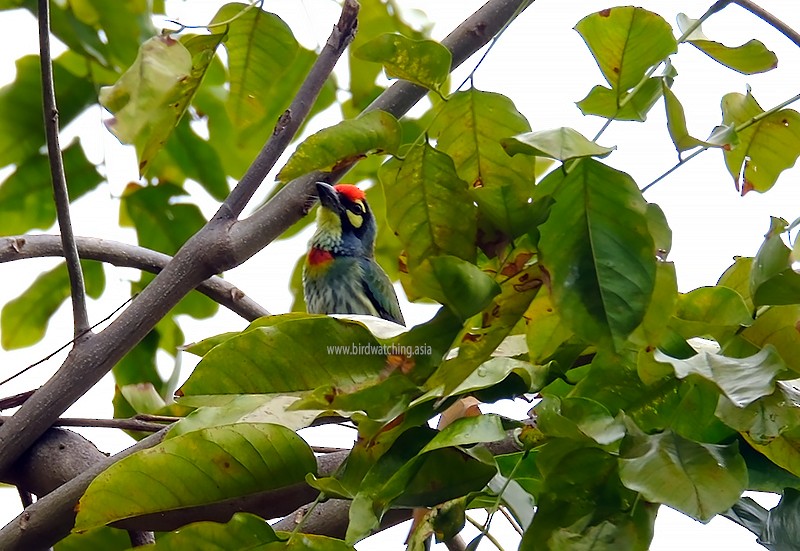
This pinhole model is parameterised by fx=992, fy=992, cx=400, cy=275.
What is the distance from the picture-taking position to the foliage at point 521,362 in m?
0.86

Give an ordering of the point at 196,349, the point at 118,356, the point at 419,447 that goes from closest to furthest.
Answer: the point at 419,447 → the point at 196,349 → the point at 118,356

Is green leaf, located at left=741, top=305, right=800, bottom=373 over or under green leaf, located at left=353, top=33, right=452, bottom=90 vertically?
under

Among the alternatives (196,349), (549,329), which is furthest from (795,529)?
(196,349)

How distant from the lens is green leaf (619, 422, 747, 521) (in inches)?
31.9

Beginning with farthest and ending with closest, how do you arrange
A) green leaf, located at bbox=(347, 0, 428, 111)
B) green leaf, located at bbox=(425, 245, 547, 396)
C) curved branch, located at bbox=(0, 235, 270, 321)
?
green leaf, located at bbox=(347, 0, 428, 111), curved branch, located at bbox=(0, 235, 270, 321), green leaf, located at bbox=(425, 245, 547, 396)

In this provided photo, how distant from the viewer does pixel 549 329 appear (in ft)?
3.16

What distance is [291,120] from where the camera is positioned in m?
1.65

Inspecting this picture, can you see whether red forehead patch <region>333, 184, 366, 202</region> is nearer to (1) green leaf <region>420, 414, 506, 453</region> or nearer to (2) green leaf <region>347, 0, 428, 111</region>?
(2) green leaf <region>347, 0, 428, 111</region>

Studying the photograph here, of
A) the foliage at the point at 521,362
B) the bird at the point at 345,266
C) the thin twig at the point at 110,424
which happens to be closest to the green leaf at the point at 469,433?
the foliage at the point at 521,362

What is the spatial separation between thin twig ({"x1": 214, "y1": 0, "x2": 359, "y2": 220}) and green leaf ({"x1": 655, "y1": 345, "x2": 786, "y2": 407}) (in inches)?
35.4

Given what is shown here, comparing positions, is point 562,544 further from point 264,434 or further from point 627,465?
point 264,434

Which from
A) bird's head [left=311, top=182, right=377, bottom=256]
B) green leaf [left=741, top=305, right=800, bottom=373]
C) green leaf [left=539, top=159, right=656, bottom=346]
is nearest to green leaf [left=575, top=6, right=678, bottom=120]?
green leaf [left=539, top=159, right=656, bottom=346]

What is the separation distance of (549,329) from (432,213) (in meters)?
0.16

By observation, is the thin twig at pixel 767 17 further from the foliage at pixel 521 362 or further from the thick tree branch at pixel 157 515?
the thick tree branch at pixel 157 515
